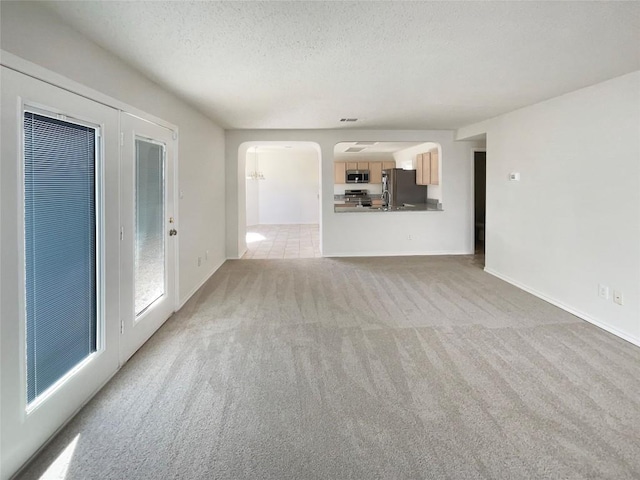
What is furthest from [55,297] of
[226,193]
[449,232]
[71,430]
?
[449,232]

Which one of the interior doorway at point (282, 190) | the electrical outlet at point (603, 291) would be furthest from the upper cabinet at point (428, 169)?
the electrical outlet at point (603, 291)

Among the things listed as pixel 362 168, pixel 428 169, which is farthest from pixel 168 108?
pixel 362 168

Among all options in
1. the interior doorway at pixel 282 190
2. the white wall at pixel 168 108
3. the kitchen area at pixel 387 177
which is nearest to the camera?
the white wall at pixel 168 108

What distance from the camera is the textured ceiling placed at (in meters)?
2.13

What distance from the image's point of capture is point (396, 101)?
14.6 ft

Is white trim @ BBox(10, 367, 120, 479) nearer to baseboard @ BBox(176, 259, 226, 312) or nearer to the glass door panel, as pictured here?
the glass door panel

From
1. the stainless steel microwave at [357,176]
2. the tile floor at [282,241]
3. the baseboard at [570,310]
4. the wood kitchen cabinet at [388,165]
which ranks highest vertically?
the wood kitchen cabinet at [388,165]

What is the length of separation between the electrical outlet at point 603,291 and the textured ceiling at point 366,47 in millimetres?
1838

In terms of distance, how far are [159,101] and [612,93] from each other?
4001mm

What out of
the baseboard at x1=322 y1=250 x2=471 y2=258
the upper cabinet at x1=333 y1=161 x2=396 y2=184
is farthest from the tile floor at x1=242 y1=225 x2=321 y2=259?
the upper cabinet at x1=333 y1=161 x2=396 y2=184

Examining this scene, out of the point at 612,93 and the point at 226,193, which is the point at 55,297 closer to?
the point at 612,93

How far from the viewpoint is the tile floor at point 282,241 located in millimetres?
7430

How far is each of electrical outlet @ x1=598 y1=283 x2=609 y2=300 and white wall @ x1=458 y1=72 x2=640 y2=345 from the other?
1.6 inches

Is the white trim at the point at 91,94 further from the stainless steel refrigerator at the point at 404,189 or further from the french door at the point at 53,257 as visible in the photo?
the stainless steel refrigerator at the point at 404,189
